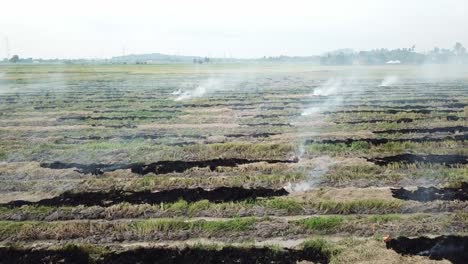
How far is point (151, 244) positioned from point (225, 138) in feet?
34.5

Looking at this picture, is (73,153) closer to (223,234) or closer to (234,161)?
(234,161)

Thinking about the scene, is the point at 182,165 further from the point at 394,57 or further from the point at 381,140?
the point at 394,57

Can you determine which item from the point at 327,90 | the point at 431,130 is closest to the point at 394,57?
the point at 327,90

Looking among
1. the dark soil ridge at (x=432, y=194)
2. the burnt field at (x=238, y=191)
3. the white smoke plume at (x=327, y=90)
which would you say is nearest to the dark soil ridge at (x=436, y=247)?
the burnt field at (x=238, y=191)

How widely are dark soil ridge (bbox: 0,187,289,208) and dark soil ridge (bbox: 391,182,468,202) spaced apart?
118 inches

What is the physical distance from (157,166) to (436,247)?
30.3 feet

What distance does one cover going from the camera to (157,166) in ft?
48.6

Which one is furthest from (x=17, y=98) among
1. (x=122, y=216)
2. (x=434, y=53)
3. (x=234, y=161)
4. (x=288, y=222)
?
(x=434, y=53)

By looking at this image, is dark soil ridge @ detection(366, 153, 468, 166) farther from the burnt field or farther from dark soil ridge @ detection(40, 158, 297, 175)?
dark soil ridge @ detection(40, 158, 297, 175)

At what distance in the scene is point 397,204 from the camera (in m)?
10.4

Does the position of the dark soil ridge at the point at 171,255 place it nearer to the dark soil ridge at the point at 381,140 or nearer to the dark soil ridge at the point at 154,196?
the dark soil ridge at the point at 154,196

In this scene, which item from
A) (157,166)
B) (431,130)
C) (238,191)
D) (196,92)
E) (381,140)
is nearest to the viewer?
(238,191)

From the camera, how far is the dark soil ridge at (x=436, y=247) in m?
7.95

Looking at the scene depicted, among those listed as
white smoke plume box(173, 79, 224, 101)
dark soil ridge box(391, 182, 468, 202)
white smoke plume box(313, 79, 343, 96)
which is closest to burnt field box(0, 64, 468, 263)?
dark soil ridge box(391, 182, 468, 202)
